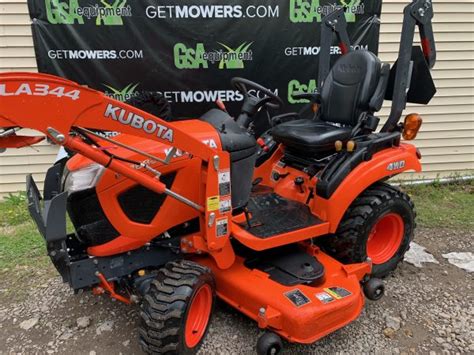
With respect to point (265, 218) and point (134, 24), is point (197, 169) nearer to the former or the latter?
point (265, 218)

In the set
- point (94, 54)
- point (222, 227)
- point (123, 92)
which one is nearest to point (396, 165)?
point (222, 227)

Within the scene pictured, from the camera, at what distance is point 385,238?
11.6 ft

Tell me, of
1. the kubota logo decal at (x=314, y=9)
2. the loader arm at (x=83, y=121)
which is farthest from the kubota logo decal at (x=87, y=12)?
the loader arm at (x=83, y=121)

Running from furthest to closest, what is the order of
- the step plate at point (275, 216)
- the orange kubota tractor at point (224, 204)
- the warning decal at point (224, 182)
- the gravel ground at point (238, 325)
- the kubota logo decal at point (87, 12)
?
1. the kubota logo decal at point (87, 12)
2. the step plate at point (275, 216)
3. the gravel ground at point (238, 325)
4. the warning decal at point (224, 182)
5. the orange kubota tractor at point (224, 204)

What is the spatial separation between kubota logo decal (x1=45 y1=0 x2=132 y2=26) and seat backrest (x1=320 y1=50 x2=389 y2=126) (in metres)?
2.15

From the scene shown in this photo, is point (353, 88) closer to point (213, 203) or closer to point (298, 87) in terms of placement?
point (298, 87)

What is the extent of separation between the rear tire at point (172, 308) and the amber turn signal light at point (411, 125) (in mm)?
1917

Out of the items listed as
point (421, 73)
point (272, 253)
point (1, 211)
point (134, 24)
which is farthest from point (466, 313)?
point (1, 211)

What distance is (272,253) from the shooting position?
2988mm

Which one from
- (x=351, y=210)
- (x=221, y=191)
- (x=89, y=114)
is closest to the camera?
(x=89, y=114)

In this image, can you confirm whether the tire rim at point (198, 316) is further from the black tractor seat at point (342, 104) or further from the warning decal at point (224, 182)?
the black tractor seat at point (342, 104)

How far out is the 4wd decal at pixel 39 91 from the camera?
178 centimetres

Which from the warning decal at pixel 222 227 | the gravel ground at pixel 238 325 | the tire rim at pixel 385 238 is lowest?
the gravel ground at pixel 238 325

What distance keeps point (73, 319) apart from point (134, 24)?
289 centimetres
